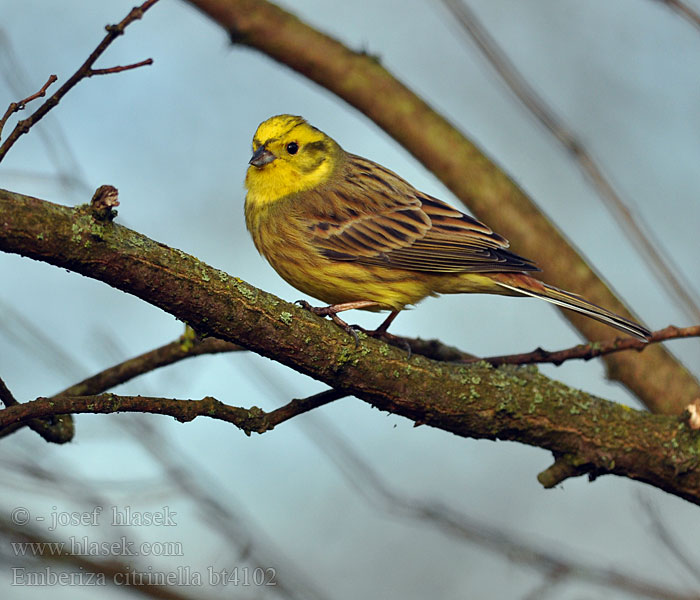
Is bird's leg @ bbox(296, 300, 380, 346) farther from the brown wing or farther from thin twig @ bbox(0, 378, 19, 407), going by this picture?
thin twig @ bbox(0, 378, 19, 407)

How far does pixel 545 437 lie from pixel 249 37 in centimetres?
303

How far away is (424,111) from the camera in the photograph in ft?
17.0

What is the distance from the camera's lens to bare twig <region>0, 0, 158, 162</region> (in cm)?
254

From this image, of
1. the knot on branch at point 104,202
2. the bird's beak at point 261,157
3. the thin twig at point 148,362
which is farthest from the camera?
the bird's beak at point 261,157

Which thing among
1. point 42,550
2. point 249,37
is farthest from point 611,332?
point 42,550

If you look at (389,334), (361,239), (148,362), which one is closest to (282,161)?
(361,239)

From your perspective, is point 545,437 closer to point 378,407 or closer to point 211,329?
point 378,407

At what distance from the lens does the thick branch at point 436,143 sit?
16.3 ft

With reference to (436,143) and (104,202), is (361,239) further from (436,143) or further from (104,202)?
(104,202)

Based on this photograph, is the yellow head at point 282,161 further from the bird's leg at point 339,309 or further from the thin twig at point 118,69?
the thin twig at point 118,69

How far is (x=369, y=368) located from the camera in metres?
3.25

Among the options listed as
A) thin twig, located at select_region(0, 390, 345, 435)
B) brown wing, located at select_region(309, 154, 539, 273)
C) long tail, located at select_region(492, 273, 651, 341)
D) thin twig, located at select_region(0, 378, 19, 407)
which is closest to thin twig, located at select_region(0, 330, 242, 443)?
brown wing, located at select_region(309, 154, 539, 273)

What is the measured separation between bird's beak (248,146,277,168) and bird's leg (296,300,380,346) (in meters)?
0.90

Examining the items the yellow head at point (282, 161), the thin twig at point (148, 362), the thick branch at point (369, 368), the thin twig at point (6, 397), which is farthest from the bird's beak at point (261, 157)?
the thin twig at point (6, 397)
